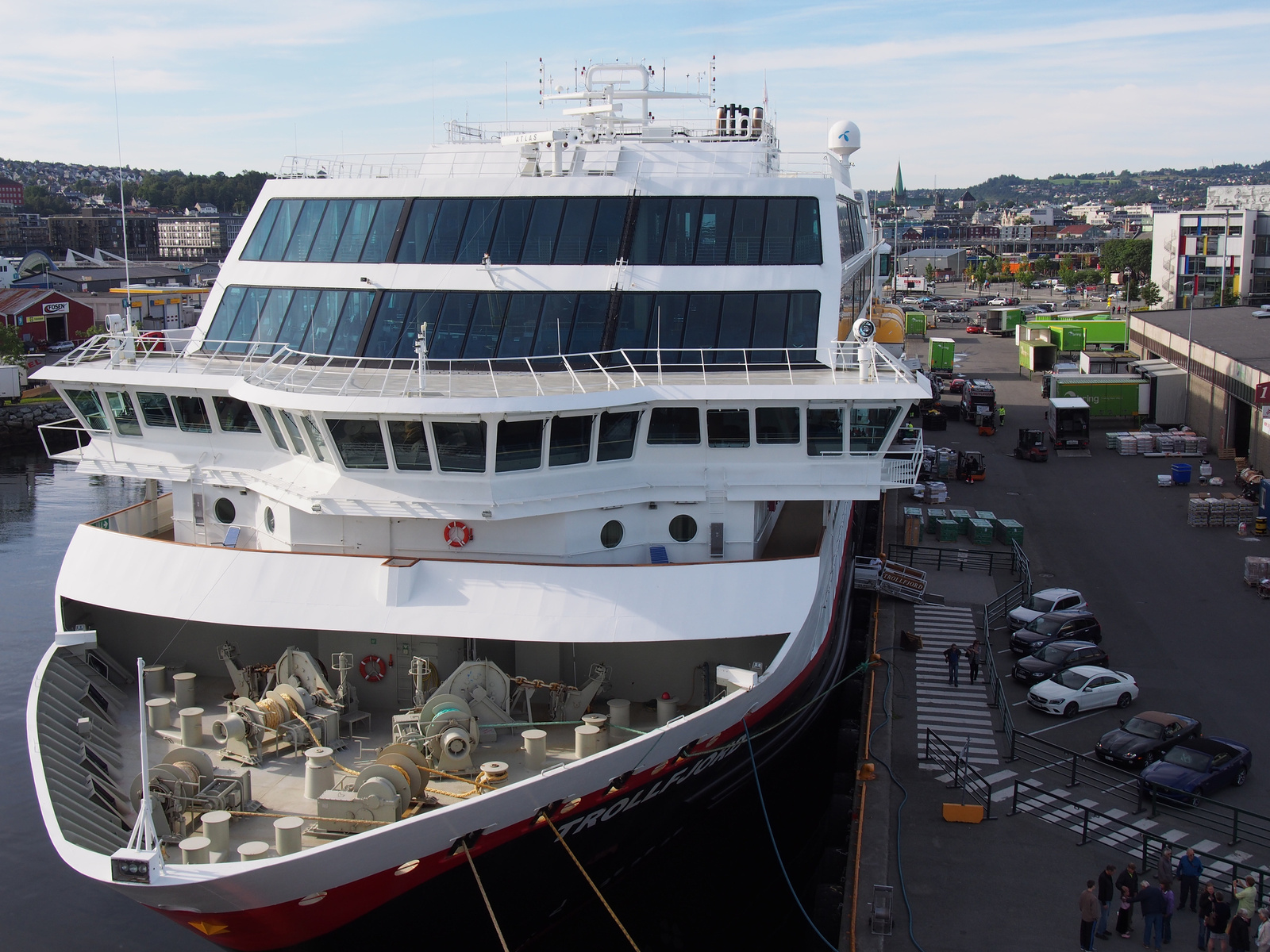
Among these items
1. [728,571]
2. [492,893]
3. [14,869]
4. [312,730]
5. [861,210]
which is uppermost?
[861,210]

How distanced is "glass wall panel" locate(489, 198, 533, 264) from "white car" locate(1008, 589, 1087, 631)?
1835 centimetres

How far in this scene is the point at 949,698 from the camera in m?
26.3

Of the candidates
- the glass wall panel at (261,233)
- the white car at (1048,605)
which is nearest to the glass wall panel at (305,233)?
the glass wall panel at (261,233)

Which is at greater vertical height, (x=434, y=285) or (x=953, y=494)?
(x=434, y=285)

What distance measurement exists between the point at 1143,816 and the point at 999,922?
17.9 ft

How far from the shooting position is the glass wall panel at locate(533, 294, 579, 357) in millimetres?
20906

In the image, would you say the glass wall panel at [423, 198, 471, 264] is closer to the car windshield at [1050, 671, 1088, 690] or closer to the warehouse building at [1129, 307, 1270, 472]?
the car windshield at [1050, 671, 1088, 690]

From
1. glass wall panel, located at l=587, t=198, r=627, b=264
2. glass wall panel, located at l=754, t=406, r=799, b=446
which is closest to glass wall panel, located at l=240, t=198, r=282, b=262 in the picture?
glass wall panel, located at l=587, t=198, r=627, b=264

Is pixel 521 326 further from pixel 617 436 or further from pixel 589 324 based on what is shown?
pixel 617 436

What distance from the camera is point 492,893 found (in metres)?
14.7

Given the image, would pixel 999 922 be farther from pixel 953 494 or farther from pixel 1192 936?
pixel 953 494

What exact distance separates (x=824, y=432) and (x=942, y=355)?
66289 mm

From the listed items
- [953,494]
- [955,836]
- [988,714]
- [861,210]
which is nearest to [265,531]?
[955,836]

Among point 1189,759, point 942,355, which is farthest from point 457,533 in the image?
point 942,355
